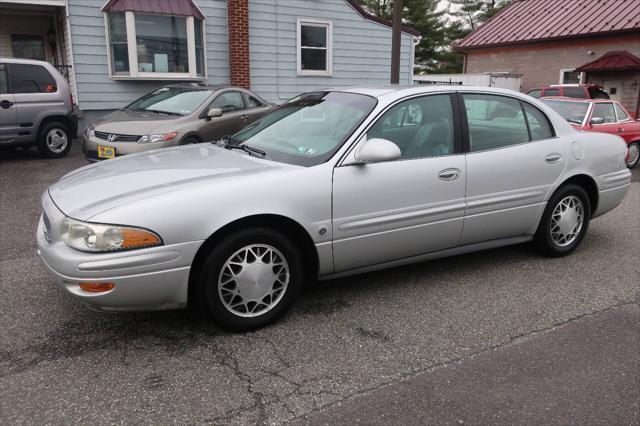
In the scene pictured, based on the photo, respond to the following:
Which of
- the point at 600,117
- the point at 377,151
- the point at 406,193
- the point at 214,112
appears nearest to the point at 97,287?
the point at 377,151

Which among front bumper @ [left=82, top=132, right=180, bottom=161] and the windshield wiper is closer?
the windshield wiper

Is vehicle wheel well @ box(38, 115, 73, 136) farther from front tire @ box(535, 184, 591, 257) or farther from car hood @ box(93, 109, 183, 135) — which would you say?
front tire @ box(535, 184, 591, 257)

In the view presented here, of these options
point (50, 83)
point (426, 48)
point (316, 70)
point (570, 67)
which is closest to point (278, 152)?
point (50, 83)

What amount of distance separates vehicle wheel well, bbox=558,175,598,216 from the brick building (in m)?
16.9

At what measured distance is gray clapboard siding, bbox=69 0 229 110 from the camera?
1150 cm

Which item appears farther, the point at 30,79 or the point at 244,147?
the point at 30,79

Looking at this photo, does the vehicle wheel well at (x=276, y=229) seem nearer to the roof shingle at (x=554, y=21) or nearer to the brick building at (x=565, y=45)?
the brick building at (x=565, y=45)

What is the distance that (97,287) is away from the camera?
2941mm

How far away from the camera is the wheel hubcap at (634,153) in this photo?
11344 millimetres

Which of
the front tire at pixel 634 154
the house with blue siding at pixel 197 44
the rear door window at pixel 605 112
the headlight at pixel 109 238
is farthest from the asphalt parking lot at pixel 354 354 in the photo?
the house with blue siding at pixel 197 44

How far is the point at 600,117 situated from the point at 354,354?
944 centimetres

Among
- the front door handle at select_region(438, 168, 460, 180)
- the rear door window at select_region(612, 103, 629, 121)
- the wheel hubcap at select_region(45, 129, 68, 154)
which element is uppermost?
the rear door window at select_region(612, 103, 629, 121)

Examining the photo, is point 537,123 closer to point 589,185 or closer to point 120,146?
point 589,185

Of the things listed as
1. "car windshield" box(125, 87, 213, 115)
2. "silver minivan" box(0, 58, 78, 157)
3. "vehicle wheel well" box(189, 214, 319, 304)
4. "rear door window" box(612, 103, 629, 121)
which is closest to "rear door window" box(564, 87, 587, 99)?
"rear door window" box(612, 103, 629, 121)
